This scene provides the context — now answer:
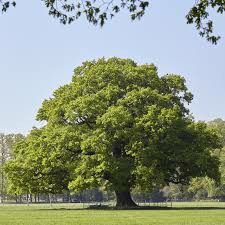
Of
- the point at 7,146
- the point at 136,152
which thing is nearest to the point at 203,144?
the point at 136,152

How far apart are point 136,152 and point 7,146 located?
3389 inches

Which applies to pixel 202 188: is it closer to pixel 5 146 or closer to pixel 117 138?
pixel 5 146

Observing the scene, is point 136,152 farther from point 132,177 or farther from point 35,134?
point 35,134

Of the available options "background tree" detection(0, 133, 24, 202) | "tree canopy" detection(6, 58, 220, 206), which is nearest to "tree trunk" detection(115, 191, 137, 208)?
"tree canopy" detection(6, 58, 220, 206)

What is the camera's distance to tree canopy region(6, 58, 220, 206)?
185ft

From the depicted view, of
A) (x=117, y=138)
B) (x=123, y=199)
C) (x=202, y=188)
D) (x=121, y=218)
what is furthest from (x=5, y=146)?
(x=121, y=218)

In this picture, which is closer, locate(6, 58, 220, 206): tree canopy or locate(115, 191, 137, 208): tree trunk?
locate(6, 58, 220, 206): tree canopy

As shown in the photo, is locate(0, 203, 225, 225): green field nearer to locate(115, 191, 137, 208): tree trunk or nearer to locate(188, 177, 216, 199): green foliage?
locate(115, 191, 137, 208): tree trunk

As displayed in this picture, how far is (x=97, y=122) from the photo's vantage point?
58.1m

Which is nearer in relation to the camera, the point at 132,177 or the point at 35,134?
the point at 132,177

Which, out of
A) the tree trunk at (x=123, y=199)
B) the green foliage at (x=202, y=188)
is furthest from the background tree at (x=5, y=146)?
the tree trunk at (x=123, y=199)

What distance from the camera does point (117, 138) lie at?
57625mm

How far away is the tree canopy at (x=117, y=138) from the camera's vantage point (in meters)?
56.4

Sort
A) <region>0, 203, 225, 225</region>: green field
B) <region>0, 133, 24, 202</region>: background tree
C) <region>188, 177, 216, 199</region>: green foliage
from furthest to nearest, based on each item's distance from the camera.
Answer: <region>0, 133, 24, 202</region>: background tree
<region>188, 177, 216, 199</region>: green foliage
<region>0, 203, 225, 225</region>: green field
